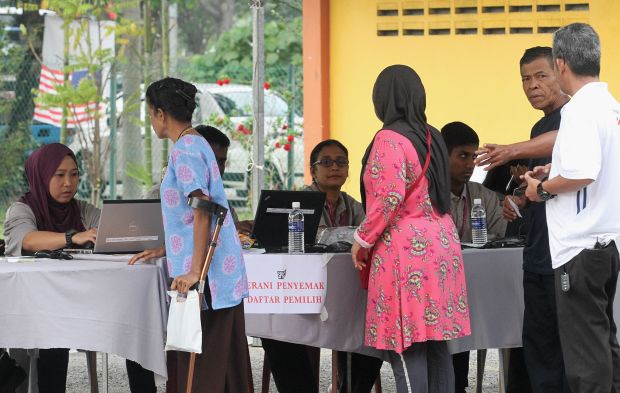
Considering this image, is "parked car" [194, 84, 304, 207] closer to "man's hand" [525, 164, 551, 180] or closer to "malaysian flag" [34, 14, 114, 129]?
"malaysian flag" [34, 14, 114, 129]

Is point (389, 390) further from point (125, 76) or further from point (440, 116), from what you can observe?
point (125, 76)

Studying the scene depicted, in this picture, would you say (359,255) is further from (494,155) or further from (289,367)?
(289,367)

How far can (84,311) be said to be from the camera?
4.63 metres

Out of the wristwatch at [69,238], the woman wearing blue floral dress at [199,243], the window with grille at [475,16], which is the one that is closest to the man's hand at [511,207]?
the woman wearing blue floral dress at [199,243]

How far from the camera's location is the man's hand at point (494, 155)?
15.9 feet

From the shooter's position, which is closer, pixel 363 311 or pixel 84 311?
pixel 84 311

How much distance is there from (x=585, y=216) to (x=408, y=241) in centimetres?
81

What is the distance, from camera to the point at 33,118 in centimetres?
1377

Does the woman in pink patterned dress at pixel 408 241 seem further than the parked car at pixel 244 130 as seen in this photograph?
No

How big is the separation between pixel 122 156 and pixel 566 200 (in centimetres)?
901

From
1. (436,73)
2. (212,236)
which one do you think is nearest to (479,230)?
(212,236)

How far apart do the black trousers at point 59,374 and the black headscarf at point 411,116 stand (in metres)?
1.56

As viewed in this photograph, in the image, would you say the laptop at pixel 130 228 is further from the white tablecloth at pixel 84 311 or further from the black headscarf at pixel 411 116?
the black headscarf at pixel 411 116

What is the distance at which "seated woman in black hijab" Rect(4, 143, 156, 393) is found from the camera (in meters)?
5.33
